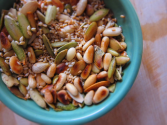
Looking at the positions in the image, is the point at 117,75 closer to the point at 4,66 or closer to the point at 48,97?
the point at 48,97

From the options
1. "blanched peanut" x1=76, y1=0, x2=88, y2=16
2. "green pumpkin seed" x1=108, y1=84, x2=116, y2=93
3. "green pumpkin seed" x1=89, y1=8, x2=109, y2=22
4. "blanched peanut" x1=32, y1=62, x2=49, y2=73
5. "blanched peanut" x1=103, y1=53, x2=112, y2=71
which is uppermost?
"blanched peanut" x1=76, y1=0, x2=88, y2=16

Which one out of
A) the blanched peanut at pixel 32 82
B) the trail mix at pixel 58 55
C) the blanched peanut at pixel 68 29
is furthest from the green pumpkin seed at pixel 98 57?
the blanched peanut at pixel 32 82

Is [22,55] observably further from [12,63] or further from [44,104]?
[44,104]

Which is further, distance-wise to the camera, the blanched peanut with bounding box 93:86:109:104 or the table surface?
the table surface

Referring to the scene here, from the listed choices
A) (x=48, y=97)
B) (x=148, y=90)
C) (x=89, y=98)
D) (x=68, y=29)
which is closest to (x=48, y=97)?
(x=48, y=97)

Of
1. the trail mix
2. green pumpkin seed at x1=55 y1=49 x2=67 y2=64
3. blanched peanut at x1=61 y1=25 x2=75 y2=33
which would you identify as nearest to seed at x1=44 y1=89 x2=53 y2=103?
the trail mix

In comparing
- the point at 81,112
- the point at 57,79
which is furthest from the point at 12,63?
the point at 81,112

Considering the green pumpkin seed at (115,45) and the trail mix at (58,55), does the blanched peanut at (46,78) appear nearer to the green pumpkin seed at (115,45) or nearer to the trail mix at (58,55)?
the trail mix at (58,55)

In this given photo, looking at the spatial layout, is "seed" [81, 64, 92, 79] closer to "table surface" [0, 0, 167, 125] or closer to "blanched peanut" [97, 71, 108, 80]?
"blanched peanut" [97, 71, 108, 80]
